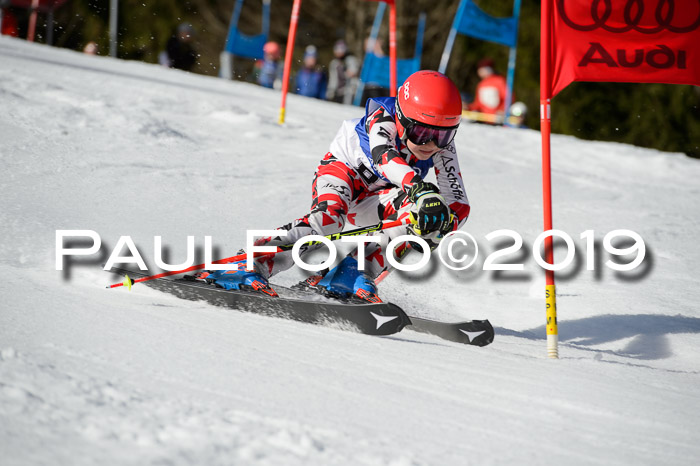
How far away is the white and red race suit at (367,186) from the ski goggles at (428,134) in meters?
0.10

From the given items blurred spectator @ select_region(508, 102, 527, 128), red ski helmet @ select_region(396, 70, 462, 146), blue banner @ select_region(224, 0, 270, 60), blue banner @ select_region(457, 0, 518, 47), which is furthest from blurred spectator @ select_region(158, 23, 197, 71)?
red ski helmet @ select_region(396, 70, 462, 146)

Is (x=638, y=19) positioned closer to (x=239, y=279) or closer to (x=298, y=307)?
(x=298, y=307)

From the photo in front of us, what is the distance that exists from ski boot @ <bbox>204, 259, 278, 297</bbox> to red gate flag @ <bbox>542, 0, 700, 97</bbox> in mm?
1869

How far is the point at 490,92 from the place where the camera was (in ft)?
43.3

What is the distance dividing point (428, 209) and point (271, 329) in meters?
0.96

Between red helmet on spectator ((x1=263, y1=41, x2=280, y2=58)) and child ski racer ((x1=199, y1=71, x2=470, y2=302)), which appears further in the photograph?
red helmet on spectator ((x1=263, y1=41, x2=280, y2=58))

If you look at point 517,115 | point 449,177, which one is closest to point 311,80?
point 517,115

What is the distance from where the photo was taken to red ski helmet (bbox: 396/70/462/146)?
12.7 feet

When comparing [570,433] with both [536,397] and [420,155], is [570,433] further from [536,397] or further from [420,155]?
[420,155]

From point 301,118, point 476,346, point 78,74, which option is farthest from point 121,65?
point 476,346

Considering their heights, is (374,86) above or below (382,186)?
above

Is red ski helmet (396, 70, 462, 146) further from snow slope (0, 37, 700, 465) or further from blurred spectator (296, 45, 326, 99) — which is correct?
blurred spectator (296, 45, 326, 99)

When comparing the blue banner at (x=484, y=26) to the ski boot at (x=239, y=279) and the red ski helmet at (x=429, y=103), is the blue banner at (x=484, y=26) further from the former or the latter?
the ski boot at (x=239, y=279)

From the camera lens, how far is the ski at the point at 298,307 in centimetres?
350
